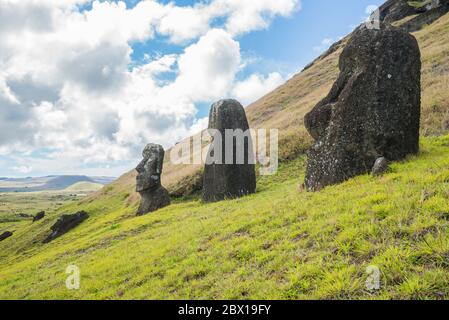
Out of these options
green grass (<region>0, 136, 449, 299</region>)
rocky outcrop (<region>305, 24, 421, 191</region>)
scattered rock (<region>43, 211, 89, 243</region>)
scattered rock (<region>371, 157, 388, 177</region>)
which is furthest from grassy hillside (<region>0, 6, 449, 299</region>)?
scattered rock (<region>43, 211, 89, 243</region>)

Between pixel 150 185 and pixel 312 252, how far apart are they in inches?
833

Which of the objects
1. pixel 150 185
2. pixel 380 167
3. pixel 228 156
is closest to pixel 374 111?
pixel 380 167

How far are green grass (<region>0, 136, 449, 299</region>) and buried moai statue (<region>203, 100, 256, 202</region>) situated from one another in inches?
300

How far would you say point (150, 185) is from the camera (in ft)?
86.6

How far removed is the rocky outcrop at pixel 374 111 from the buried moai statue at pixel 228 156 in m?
8.15

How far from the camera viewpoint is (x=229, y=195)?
20.2 meters

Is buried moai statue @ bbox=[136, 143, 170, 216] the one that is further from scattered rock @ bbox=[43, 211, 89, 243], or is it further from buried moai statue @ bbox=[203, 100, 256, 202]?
scattered rock @ bbox=[43, 211, 89, 243]

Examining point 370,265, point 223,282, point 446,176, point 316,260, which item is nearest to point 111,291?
point 223,282

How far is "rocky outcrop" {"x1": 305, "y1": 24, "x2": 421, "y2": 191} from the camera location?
465 inches

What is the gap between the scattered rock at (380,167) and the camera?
10828 mm

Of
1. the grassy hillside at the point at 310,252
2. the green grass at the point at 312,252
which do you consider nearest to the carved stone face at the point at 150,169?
the grassy hillside at the point at 310,252

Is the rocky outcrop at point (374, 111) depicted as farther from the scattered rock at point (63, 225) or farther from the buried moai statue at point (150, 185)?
the scattered rock at point (63, 225)

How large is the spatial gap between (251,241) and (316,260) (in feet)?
8.37
